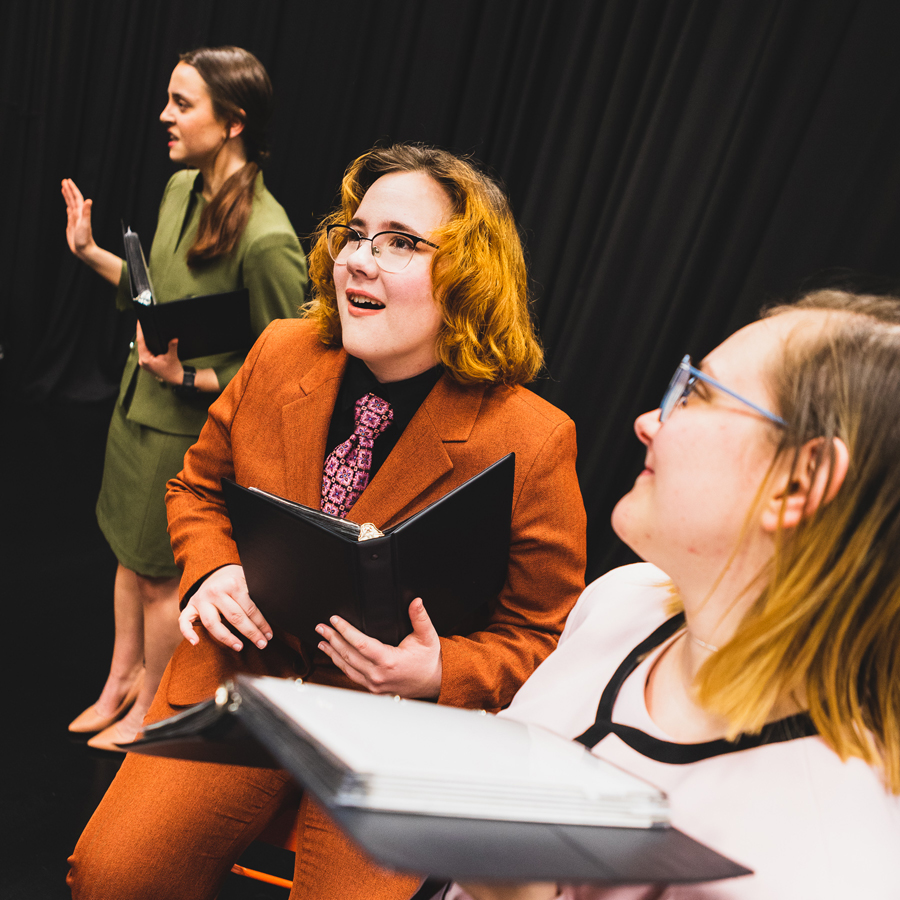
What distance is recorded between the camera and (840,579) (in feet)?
2.36

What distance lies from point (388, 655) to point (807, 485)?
25.4 inches

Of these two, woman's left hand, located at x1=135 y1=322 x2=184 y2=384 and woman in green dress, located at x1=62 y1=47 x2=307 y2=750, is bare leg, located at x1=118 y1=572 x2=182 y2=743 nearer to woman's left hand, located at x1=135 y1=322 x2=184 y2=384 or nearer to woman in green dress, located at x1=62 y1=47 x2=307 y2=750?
woman in green dress, located at x1=62 y1=47 x2=307 y2=750

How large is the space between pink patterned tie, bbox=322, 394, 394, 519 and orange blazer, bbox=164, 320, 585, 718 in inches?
1.2

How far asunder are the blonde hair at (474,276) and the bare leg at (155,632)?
1.26 meters

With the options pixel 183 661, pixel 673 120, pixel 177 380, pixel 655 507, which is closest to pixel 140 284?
pixel 177 380

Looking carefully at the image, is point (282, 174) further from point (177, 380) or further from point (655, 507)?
point (655, 507)

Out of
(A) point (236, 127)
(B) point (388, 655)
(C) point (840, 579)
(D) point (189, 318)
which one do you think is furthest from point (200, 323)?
(C) point (840, 579)

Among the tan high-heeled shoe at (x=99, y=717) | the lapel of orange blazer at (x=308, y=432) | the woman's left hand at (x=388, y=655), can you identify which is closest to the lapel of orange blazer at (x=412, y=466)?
the lapel of orange blazer at (x=308, y=432)

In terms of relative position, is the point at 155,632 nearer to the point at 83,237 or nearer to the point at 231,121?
the point at 83,237

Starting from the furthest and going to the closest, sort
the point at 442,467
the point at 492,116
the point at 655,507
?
the point at 492,116
the point at 442,467
the point at 655,507

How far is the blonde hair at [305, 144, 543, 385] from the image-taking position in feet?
4.48

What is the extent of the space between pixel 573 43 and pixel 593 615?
2.60 metres

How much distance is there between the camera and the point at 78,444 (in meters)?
4.11

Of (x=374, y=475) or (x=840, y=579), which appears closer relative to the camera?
(x=840, y=579)
